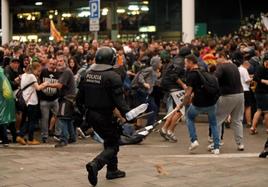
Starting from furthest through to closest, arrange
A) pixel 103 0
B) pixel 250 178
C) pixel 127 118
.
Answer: pixel 103 0 → pixel 250 178 → pixel 127 118

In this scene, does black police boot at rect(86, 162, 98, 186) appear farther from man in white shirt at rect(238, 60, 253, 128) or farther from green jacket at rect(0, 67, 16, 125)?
man in white shirt at rect(238, 60, 253, 128)

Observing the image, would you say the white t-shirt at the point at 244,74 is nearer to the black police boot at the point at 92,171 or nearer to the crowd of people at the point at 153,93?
the crowd of people at the point at 153,93

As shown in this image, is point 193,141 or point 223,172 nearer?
point 223,172

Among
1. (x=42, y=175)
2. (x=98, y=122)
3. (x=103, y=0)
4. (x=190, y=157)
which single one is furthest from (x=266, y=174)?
(x=103, y=0)

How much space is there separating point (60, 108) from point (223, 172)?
166 inches

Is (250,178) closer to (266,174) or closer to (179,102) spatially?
(266,174)

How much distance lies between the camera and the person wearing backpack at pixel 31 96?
38.9 feet

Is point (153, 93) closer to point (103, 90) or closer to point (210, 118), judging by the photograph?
point (210, 118)

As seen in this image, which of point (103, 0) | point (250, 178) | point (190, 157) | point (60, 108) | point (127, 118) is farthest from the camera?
point (103, 0)

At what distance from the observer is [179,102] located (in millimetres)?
12289

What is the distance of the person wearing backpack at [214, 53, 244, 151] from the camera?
10742mm

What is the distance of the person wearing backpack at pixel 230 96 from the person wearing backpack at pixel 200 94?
43 centimetres

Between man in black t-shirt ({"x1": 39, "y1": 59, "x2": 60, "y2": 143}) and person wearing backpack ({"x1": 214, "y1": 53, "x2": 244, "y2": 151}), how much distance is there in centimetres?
355

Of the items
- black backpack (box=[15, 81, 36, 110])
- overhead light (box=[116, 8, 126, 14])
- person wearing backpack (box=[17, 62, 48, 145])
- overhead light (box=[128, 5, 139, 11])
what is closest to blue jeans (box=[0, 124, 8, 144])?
person wearing backpack (box=[17, 62, 48, 145])
